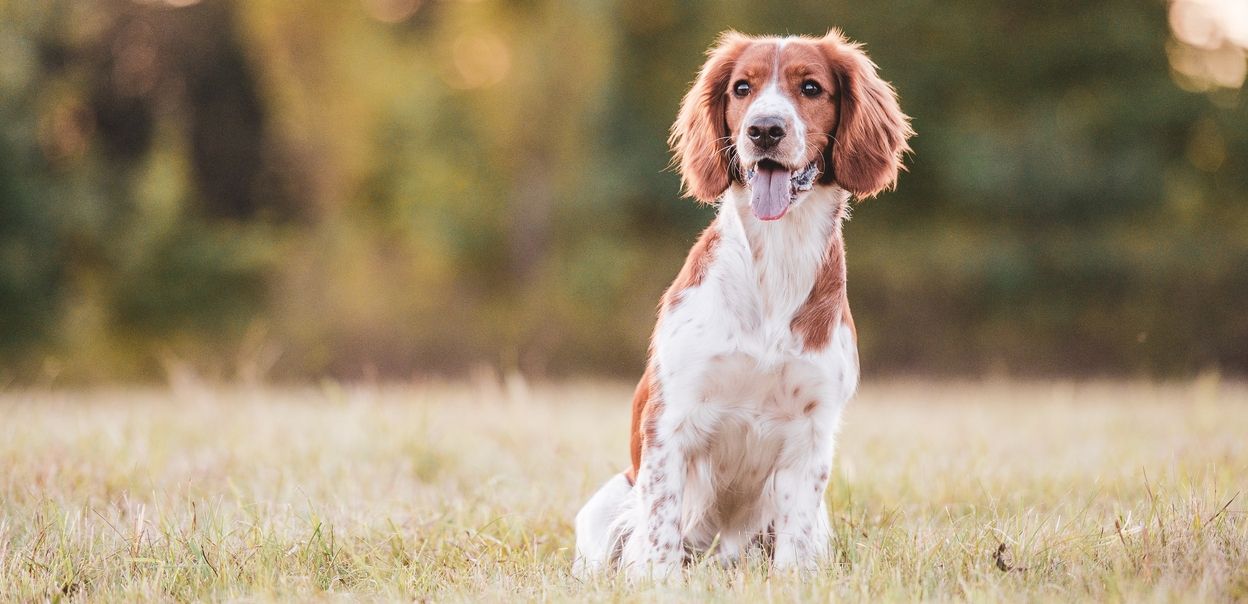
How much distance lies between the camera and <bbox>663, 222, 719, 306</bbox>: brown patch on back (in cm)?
311

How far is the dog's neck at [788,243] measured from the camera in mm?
3010

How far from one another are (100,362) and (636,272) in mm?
7163

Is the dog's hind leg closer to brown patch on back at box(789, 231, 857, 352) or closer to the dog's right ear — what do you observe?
brown patch on back at box(789, 231, 857, 352)

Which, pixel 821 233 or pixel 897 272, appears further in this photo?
pixel 897 272

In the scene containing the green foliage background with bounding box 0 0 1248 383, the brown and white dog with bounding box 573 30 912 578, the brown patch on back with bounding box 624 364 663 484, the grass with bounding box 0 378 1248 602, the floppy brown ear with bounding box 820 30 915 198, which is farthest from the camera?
the green foliage background with bounding box 0 0 1248 383

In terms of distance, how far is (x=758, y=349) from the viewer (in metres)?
2.93

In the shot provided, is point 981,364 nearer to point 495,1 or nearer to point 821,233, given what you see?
point 495,1

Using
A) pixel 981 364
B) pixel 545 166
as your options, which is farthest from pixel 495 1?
pixel 981 364

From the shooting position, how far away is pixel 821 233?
10.3ft

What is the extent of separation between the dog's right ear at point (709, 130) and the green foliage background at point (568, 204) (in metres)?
9.11

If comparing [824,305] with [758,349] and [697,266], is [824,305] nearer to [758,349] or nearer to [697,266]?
[758,349]

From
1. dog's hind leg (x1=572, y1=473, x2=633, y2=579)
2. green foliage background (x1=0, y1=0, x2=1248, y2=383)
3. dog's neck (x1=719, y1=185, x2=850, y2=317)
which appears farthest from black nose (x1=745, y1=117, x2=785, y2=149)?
green foliage background (x1=0, y1=0, x2=1248, y2=383)

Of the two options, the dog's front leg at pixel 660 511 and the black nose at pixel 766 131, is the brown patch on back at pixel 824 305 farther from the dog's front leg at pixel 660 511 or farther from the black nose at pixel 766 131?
the dog's front leg at pixel 660 511

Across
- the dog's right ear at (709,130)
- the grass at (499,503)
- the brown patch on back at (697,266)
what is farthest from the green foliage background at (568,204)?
the brown patch on back at (697,266)
